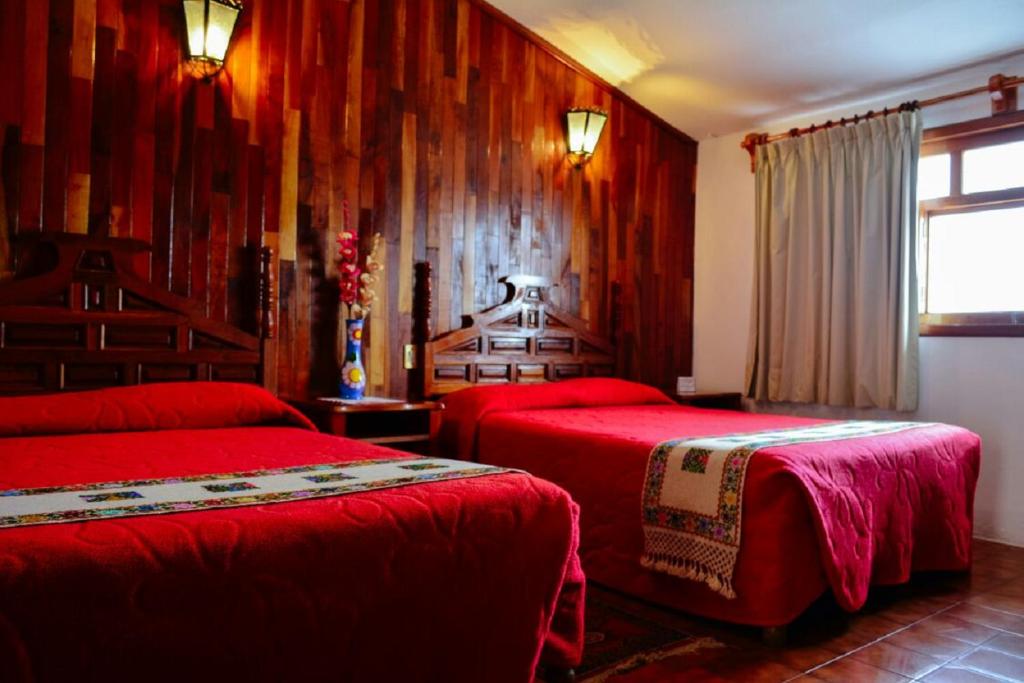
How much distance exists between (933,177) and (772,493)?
8.35 ft

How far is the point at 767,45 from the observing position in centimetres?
372

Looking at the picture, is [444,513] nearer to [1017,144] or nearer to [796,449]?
[796,449]

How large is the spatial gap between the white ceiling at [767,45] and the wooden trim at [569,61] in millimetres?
31

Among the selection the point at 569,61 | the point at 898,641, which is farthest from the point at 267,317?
the point at 898,641

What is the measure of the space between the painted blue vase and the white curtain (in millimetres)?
2385

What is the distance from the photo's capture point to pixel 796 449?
2363 millimetres

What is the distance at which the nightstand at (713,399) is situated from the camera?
14.4 feet

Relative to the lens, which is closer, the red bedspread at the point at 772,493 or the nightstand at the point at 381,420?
the red bedspread at the point at 772,493

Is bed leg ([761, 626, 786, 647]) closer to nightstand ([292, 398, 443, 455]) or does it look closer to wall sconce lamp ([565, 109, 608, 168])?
nightstand ([292, 398, 443, 455])

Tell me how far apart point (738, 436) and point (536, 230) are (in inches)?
71.7

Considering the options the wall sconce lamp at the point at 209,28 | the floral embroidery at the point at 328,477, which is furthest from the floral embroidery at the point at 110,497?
the wall sconce lamp at the point at 209,28

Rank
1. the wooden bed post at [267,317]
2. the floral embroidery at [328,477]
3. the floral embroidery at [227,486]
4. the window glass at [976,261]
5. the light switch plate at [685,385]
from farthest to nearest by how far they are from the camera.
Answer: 1. the light switch plate at [685,385]
2. the window glass at [976,261]
3. the wooden bed post at [267,317]
4. the floral embroidery at [328,477]
5. the floral embroidery at [227,486]

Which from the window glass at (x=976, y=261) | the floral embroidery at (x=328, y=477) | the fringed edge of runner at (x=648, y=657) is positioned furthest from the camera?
the window glass at (x=976, y=261)

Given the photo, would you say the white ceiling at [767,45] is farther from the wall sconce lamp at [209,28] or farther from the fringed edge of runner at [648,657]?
the fringed edge of runner at [648,657]
